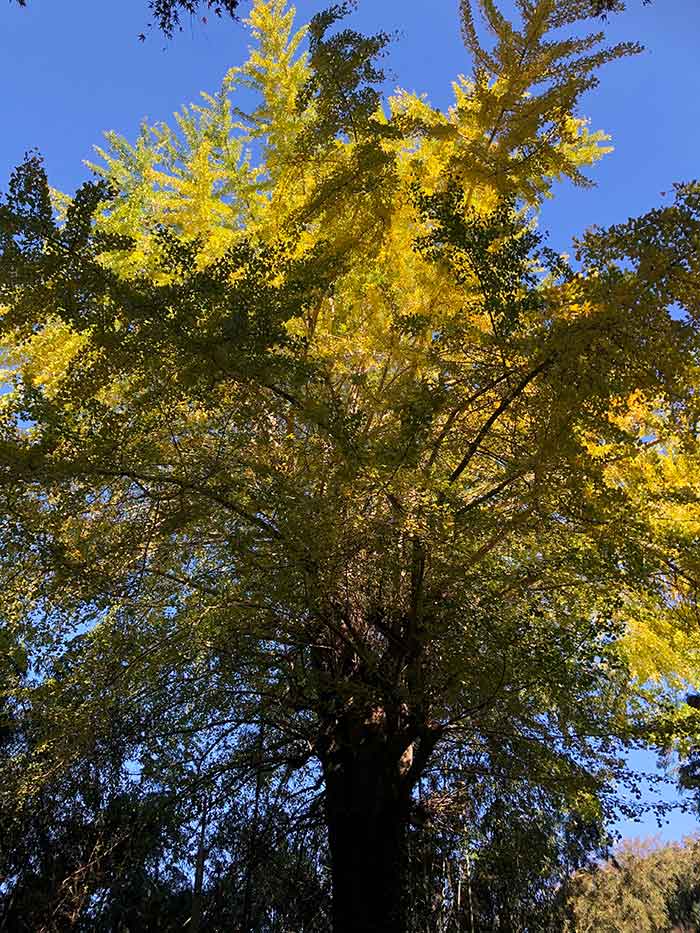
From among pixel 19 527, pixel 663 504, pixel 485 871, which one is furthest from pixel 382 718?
pixel 19 527

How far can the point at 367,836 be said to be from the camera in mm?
4203

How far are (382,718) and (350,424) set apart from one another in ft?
7.29

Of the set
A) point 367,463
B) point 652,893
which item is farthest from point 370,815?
point 652,893

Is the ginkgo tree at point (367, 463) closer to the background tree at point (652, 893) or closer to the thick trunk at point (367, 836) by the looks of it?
the thick trunk at point (367, 836)

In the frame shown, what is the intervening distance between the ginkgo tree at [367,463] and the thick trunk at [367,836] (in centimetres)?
2

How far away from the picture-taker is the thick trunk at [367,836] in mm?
3982

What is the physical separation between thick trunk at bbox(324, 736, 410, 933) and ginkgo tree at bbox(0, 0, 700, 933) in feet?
0.05

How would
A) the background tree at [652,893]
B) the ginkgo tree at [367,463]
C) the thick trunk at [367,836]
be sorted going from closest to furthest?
the ginkgo tree at [367,463] → the thick trunk at [367,836] → the background tree at [652,893]

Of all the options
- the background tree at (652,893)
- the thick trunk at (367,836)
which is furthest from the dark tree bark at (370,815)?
the background tree at (652,893)

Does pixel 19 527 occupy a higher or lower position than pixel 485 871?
higher

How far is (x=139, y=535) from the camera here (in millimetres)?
3758

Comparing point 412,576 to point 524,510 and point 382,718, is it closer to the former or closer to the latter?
point 524,510

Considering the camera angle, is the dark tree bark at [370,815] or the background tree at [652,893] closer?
the dark tree bark at [370,815]

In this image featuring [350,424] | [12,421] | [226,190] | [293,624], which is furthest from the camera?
[226,190]
